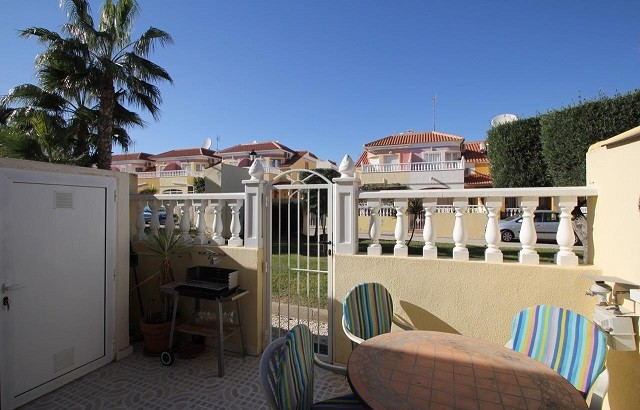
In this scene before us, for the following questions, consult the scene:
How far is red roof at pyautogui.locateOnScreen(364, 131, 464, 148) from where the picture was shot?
26203 mm

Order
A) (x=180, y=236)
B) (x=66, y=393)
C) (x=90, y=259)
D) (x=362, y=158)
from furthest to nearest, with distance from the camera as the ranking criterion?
1. (x=362, y=158)
2. (x=180, y=236)
3. (x=90, y=259)
4. (x=66, y=393)

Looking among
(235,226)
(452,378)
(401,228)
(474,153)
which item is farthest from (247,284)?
(474,153)

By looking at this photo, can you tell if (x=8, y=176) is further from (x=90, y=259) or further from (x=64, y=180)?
(x=90, y=259)

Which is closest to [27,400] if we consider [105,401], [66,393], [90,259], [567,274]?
[66,393]

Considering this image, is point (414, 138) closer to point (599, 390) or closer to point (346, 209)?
point (346, 209)

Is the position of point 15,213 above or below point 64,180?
below

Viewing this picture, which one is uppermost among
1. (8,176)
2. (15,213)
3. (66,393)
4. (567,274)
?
(8,176)

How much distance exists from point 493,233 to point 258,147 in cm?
3495

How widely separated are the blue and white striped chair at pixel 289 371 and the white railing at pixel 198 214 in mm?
2549

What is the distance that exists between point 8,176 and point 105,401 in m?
2.47

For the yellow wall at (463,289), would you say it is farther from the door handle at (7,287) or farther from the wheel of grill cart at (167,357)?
the door handle at (7,287)

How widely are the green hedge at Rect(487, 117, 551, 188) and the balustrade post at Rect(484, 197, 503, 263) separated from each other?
21.8 feet

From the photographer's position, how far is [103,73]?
930 cm

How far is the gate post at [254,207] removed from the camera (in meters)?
4.14
